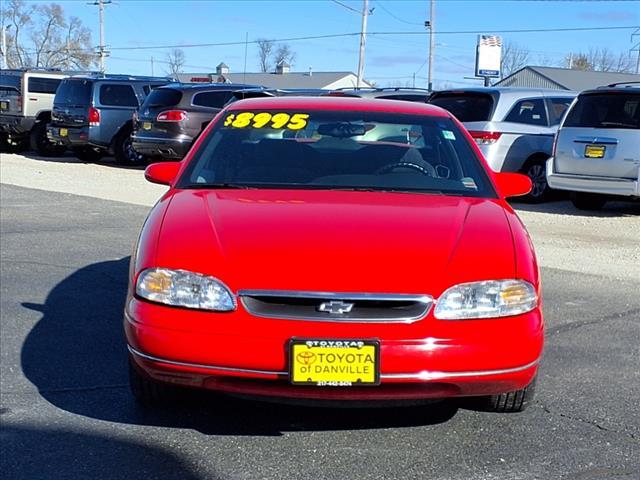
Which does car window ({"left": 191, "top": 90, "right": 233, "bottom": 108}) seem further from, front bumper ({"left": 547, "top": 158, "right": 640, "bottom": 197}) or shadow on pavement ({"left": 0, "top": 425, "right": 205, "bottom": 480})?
shadow on pavement ({"left": 0, "top": 425, "right": 205, "bottom": 480})

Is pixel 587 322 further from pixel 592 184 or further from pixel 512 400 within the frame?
pixel 592 184

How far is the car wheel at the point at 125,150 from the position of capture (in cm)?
2031

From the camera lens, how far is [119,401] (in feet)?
15.0

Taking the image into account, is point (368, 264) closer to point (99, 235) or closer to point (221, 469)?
point (221, 469)

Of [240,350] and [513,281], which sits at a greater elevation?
[513,281]

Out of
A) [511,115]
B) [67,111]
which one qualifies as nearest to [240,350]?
[511,115]

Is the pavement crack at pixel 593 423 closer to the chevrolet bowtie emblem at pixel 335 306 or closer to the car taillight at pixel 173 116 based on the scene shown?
the chevrolet bowtie emblem at pixel 335 306

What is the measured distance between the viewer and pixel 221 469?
379 cm

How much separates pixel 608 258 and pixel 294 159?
5202 millimetres

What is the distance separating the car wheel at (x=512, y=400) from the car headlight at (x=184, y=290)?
145 centimetres

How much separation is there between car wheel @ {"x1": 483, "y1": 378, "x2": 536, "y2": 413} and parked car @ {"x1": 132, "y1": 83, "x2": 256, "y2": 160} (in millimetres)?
13309

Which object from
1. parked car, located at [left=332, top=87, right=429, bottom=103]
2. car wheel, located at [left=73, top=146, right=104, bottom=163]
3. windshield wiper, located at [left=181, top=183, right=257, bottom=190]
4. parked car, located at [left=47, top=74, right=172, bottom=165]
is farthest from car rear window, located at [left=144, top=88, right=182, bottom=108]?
windshield wiper, located at [left=181, top=183, right=257, bottom=190]

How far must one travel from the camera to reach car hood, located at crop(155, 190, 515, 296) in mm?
3721

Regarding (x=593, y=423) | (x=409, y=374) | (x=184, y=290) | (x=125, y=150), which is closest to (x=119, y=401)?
(x=184, y=290)
